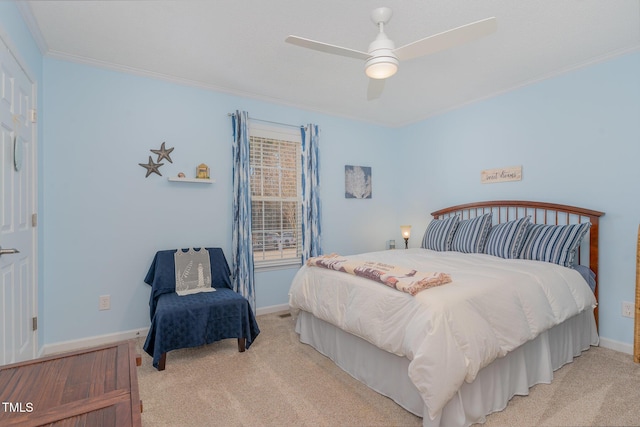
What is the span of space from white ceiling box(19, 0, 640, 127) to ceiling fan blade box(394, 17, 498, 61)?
299 mm

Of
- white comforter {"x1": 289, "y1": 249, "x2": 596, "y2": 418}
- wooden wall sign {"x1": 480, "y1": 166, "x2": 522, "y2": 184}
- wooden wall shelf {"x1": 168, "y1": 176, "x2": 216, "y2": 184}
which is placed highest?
wooden wall sign {"x1": 480, "y1": 166, "x2": 522, "y2": 184}

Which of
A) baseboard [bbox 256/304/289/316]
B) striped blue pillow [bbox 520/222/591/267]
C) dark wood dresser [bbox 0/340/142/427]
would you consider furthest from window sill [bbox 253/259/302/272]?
dark wood dresser [bbox 0/340/142/427]

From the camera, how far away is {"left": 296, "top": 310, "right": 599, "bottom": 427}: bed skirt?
180 cm

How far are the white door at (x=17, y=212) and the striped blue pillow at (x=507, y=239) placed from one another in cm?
370

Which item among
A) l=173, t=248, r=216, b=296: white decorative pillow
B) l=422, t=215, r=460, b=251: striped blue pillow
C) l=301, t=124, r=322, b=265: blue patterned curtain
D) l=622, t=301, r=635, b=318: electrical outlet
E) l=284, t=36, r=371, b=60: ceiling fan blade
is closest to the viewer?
l=284, t=36, r=371, b=60: ceiling fan blade

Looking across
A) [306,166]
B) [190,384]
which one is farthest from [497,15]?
[190,384]

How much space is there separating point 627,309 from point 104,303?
180 inches

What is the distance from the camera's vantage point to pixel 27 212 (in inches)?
92.3

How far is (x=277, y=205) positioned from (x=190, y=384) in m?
2.20

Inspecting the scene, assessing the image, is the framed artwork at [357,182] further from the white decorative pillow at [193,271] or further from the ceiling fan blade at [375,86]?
the white decorative pillow at [193,271]

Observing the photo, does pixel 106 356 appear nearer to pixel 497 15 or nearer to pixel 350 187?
pixel 497 15

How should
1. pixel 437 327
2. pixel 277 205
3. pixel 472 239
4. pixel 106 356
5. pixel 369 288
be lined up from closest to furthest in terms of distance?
pixel 106 356 < pixel 437 327 < pixel 369 288 < pixel 472 239 < pixel 277 205

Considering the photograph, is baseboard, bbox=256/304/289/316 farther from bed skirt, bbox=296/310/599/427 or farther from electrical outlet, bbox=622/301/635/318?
electrical outlet, bbox=622/301/635/318

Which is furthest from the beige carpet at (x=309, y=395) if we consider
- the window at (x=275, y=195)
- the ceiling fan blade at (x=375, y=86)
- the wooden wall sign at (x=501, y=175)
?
the ceiling fan blade at (x=375, y=86)
